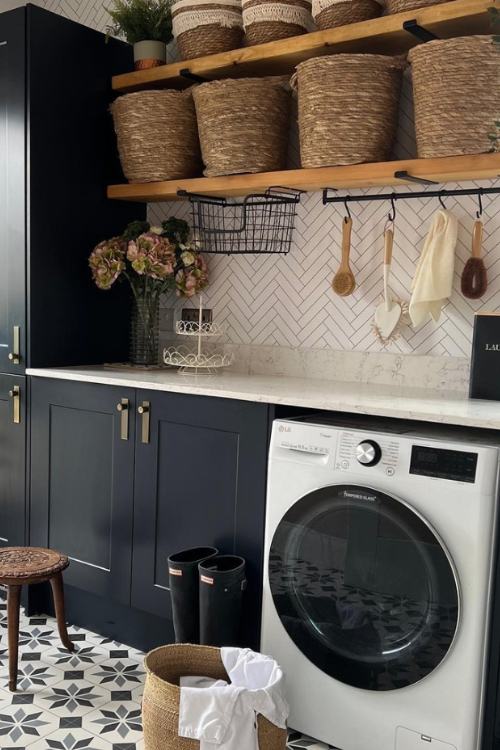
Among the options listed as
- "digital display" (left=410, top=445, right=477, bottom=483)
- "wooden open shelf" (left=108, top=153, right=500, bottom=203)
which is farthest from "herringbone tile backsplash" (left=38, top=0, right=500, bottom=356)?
"digital display" (left=410, top=445, right=477, bottom=483)

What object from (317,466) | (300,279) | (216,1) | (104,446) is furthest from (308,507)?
(216,1)

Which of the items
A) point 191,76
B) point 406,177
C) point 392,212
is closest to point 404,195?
point 392,212

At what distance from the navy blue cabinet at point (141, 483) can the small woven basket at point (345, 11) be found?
4.27ft

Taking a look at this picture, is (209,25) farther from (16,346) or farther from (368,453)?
(368,453)

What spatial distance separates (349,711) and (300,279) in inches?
61.0

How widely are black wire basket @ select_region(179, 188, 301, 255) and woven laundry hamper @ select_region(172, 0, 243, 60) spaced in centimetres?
54

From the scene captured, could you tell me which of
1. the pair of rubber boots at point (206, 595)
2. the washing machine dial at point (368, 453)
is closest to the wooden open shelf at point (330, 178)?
the washing machine dial at point (368, 453)

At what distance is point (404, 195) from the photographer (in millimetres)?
2723

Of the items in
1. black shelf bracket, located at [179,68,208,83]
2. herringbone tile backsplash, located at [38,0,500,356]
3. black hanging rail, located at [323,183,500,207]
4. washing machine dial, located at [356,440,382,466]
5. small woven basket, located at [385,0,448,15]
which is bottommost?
washing machine dial, located at [356,440,382,466]

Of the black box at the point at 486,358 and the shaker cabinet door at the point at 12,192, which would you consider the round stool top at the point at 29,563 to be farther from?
the black box at the point at 486,358

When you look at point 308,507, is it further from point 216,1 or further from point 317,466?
point 216,1

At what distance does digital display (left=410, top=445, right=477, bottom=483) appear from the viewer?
1.93 metres

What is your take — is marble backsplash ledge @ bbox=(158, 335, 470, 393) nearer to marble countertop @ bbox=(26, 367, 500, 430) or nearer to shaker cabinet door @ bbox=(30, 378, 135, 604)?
marble countertop @ bbox=(26, 367, 500, 430)

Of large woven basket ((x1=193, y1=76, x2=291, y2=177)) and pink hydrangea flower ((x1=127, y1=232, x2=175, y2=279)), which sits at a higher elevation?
large woven basket ((x1=193, y1=76, x2=291, y2=177))
